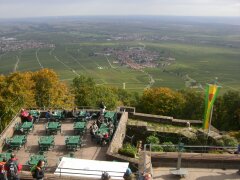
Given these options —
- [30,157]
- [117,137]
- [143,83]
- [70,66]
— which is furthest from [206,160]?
[70,66]

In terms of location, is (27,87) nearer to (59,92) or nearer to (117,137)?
(59,92)

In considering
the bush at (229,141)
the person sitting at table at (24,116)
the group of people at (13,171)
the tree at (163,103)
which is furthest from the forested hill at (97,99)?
the group of people at (13,171)

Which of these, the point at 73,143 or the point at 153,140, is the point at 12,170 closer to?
the point at 73,143

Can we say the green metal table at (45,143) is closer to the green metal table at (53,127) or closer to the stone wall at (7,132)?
the green metal table at (53,127)

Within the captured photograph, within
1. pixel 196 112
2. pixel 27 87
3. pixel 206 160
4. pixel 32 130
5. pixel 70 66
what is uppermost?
pixel 206 160

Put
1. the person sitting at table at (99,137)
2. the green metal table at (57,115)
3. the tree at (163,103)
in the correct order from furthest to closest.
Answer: the tree at (163,103) < the green metal table at (57,115) < the person sitting at table at (99,137)

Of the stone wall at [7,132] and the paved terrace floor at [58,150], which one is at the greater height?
the stone wall at [7,132]

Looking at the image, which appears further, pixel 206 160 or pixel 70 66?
pixel 70 66
